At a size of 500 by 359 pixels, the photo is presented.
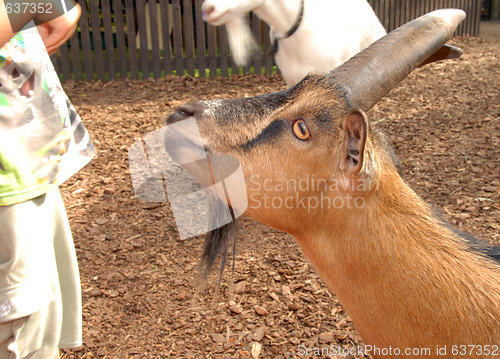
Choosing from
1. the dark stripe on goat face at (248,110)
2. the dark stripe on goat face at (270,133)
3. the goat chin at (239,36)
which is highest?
the dark stripe on goat face at (248,110)

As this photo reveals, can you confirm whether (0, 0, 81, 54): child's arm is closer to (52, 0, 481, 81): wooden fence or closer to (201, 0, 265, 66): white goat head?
(201, 0, 265, 66): white goat head

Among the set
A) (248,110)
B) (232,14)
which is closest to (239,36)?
(232,14)

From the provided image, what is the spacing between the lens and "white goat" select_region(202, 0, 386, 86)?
457 centimetres

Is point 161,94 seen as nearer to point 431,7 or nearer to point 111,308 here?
point 111,308

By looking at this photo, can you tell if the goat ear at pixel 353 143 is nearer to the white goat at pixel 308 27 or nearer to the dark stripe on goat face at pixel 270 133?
the dark stripe on goat face at pixel 270 133

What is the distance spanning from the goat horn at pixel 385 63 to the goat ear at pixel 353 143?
0.25 meters

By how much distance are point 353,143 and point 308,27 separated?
3.09 metres

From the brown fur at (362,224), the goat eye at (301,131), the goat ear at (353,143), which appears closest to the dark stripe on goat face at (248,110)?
the brown fur at (362,224)

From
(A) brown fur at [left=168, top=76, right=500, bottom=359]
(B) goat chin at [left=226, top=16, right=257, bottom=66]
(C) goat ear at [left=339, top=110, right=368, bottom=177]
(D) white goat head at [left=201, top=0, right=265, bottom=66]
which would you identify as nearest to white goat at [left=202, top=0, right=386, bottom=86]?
(D) white goat head at [left=201, top=0, right=265, bottom=66]

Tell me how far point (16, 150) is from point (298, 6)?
11.1 ft

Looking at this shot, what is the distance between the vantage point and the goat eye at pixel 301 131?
6.55 feet

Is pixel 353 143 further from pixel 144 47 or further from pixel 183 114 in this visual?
pixel 144 47

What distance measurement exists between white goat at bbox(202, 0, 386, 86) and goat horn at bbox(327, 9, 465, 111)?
2.34m

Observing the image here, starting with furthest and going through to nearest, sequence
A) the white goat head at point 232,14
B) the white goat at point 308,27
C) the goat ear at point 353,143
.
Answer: the white goat head at point 232,14 < the white goat at point 308,27 < the goat ear at point 353,143
